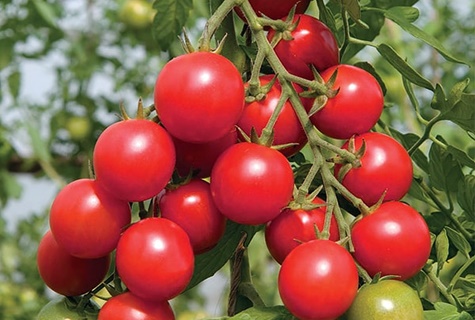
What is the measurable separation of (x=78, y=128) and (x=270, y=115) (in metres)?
1.56

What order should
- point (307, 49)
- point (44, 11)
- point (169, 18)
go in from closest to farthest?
point (307, 49)
point (169, 18)
point (44, 11)

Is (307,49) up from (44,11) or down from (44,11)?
up

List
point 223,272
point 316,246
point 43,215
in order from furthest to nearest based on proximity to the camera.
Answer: point 43,215
point 223,272
point 316,246

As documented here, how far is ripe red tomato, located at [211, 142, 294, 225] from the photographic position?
52cm

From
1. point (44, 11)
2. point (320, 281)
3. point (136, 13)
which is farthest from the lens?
point (136, 13)

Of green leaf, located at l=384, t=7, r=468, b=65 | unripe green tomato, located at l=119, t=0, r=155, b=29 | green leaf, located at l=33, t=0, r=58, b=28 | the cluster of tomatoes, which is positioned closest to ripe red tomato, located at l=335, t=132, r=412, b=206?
the cluster of tomatoes

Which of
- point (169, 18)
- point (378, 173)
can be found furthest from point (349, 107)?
point (169, 18)

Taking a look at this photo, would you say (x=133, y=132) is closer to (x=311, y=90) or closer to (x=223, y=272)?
(x=311, y=90)

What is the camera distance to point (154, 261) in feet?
1.71

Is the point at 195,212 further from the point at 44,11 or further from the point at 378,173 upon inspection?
the point at 44,11

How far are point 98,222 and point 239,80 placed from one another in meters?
0.13

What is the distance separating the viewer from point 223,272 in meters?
1.85

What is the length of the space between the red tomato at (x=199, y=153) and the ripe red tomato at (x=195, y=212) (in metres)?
0.01

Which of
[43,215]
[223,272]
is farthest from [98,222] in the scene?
[43,215]
